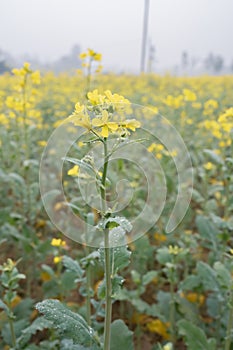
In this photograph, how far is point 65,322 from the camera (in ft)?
3.34

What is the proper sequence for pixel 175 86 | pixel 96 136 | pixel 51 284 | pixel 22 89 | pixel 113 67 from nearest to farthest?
pixel 96 136, pixel 51 284, pixel 22 89, pixel 175 86, pixel 113 67

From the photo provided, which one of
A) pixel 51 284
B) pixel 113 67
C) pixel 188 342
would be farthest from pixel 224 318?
pixel 113 67

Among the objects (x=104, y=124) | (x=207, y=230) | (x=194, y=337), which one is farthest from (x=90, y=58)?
(x=194, y=337)

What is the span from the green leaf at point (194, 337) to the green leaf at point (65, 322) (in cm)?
62

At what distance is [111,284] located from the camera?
1.10 meters

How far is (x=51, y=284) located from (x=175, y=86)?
813 centimetres

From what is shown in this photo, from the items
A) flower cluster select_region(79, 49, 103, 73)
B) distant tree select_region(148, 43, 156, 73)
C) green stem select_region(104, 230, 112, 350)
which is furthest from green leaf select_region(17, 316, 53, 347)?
distant tree select_region(148, 43, 156, 73)

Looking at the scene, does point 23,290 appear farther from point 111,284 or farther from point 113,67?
point 113,67

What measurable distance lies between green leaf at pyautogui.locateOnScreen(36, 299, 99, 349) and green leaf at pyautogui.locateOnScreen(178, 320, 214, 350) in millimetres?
619

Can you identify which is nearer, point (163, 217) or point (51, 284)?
point (51, 284)

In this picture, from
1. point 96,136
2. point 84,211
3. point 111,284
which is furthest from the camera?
point 84,211

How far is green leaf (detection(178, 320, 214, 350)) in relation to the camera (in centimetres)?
153

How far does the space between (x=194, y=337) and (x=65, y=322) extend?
2.39 ft

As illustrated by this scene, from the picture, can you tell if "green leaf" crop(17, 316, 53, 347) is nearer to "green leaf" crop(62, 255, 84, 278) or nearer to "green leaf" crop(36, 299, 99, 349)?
"green leaf" crop(62, 255, 84, 278)
